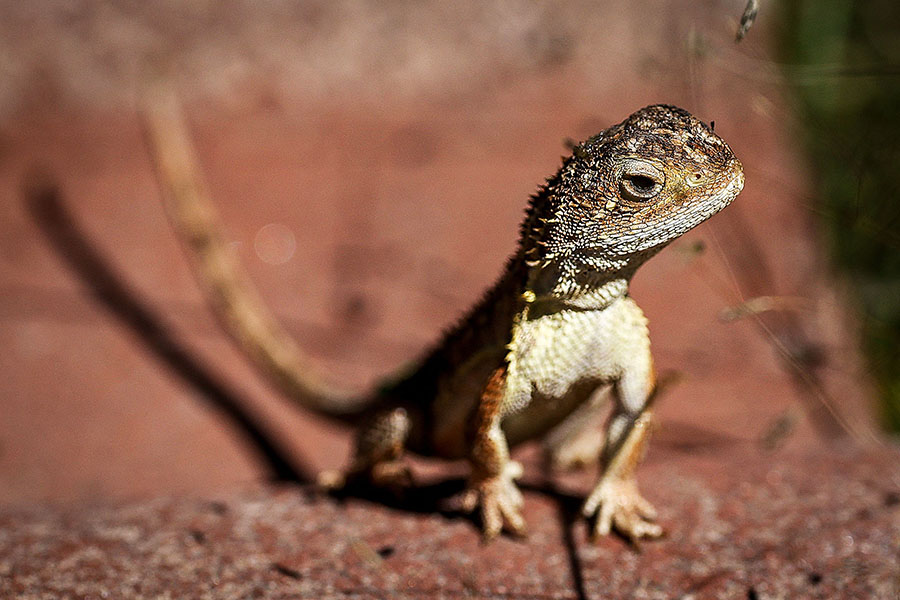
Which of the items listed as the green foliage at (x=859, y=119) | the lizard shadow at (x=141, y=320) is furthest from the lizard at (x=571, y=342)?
the green foliage at (x=859, y=119)

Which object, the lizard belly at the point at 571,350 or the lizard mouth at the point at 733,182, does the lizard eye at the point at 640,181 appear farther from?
the lizard belly at the point at 571,350

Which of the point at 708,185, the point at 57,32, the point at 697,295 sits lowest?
the point at 708,185

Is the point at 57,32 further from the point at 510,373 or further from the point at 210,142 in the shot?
the point at 510,373

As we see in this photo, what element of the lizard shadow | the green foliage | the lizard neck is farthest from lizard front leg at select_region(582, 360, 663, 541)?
the lizard shadow

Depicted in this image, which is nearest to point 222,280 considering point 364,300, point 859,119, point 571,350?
point 364,300

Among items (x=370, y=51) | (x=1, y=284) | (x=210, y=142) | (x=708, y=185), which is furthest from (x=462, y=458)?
(x=370, y=51)

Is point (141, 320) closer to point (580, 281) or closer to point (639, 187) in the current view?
point (580, 281)

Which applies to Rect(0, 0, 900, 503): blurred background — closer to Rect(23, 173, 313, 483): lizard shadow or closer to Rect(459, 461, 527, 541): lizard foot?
Rect(23, 173, 313, 483): lizard shadow
